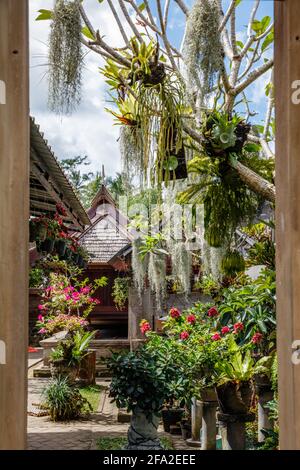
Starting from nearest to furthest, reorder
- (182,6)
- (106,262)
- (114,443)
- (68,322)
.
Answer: (182,6), (114,443), (68,322), (106,262)

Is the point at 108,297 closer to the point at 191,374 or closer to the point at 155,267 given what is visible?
the point at 155,267

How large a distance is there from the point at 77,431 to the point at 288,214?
188 inches

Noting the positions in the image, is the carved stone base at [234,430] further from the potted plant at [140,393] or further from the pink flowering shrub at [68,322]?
the pink flowering shrub at [68,322]

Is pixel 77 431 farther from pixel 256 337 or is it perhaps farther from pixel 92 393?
pixel 256 337

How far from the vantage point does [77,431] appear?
559cm

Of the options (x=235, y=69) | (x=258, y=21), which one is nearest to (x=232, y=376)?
(x=235, y=69)

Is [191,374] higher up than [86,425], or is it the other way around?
[191,374]

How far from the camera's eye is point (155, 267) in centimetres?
845

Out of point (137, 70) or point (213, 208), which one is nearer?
point (137, 70)

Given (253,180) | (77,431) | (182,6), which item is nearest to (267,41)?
(182,6)

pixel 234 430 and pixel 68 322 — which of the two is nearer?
pixel 234 430

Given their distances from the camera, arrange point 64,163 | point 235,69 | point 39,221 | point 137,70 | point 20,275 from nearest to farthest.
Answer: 1. point 20,275
2. point 137,70
3. point 235,69
4. point 39,221
5. point 64,163

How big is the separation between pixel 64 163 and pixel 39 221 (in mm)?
22297

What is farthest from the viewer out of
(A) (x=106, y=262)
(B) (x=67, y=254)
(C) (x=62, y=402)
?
(A) (x=106, y=262)
